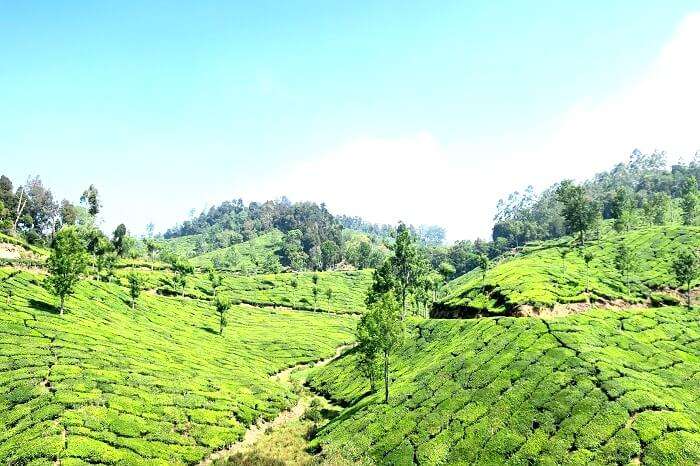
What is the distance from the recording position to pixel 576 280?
9006cm

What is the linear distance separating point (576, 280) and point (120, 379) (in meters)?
83.9

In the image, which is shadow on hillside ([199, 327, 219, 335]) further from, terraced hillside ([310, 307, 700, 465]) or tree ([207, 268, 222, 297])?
terraced hillside ([310, 307, 700, 465])

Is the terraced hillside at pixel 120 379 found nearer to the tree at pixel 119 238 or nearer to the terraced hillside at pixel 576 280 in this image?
the terraced hillside at pixel 576 280

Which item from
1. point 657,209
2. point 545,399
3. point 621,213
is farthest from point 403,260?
point 657,209

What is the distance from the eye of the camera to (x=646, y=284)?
90375mm

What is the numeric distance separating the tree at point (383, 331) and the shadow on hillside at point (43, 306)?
5846 centimetres

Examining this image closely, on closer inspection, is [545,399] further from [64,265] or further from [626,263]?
[64,265]

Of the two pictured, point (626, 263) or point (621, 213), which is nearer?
point (626, 263)

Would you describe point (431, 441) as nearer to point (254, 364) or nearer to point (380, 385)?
point (380, 385)

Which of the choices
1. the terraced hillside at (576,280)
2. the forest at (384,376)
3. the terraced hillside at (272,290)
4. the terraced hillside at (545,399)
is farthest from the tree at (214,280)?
the terraced hillside at (545,399)

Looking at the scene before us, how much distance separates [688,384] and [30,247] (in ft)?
526

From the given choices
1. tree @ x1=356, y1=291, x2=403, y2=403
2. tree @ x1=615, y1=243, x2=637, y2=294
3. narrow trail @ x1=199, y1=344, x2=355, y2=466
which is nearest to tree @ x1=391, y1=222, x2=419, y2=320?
narrow trail @ x1=199, y1=344, x2=355, y2=466

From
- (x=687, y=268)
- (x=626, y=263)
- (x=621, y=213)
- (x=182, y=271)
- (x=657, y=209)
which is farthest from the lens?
(x=657, y=209)

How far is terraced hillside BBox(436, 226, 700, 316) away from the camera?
8144 centimetres
